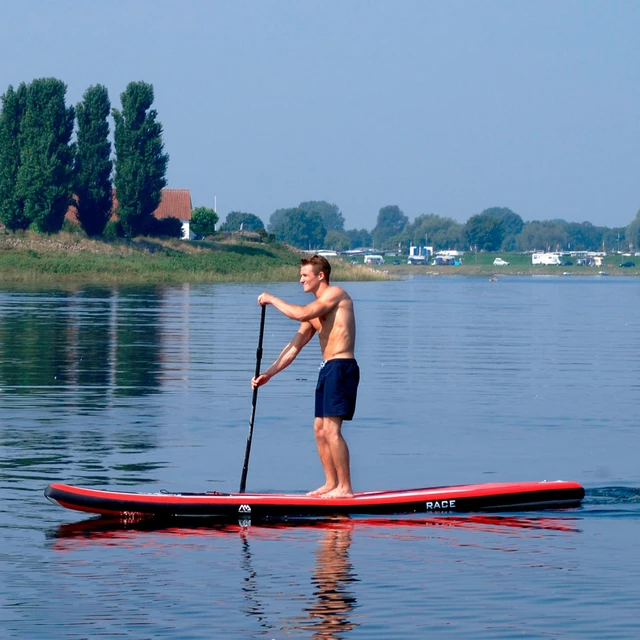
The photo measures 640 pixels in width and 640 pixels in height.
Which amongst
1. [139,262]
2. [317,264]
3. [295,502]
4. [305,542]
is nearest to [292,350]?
[317,264]

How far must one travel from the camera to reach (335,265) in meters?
110

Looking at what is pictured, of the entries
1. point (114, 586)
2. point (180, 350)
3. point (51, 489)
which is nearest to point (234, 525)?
point (51, 489)

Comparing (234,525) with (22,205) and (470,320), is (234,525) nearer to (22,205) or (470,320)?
(470,320)

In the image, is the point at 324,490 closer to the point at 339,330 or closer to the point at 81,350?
the point at 339,330

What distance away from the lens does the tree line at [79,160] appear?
93500 mm

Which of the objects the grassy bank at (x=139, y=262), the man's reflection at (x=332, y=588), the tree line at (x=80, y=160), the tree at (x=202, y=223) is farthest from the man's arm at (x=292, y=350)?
the tree at (x=202, y=223)

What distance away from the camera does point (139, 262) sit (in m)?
94.2

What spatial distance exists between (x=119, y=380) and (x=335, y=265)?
8791 cm

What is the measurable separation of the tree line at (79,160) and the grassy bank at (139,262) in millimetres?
1882

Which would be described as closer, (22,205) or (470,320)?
(470,320)

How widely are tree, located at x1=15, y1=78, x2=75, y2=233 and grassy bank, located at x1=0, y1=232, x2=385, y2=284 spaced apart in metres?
1.99

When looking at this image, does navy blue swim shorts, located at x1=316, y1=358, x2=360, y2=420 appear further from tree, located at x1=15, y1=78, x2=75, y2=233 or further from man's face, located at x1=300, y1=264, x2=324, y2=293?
tree, located at x1=15, y1=78, x2=75, y2=233

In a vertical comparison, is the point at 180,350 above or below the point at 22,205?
below

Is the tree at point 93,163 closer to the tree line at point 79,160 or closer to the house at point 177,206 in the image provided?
the tree line at point 79,160
